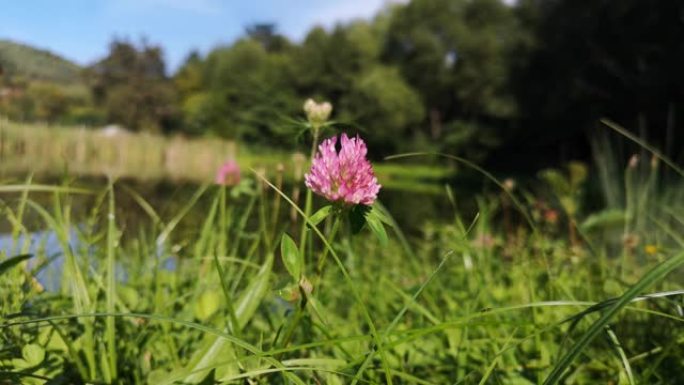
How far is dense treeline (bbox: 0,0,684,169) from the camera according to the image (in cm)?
1669

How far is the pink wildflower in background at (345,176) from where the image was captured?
0.61 m

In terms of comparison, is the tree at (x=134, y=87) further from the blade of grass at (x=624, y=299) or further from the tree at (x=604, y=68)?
the blade of grass at (x=624, y=299)

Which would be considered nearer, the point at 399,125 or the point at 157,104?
the point at 157,104

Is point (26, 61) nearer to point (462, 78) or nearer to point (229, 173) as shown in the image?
point (229, 173)

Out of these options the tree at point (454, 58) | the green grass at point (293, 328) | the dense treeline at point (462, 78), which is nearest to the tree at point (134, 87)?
the dense treeline at point (462, 78)

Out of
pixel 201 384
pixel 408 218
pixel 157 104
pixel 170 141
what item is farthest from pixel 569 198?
pixel 157 104

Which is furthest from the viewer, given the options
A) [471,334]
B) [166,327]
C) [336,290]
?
[336,290]

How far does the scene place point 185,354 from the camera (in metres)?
1.08

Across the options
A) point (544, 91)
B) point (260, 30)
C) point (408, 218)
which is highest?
point (260, 30)

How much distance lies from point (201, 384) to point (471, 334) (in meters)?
0.69

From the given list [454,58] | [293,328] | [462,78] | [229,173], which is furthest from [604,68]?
[293,328]

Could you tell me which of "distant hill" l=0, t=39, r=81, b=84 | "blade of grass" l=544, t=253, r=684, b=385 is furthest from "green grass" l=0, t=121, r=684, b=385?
"distant hill" l=0, t=39, r=81, b=84

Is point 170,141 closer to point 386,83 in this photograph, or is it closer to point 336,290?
point 336,290

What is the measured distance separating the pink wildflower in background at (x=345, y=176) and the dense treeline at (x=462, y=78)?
11748 mm
